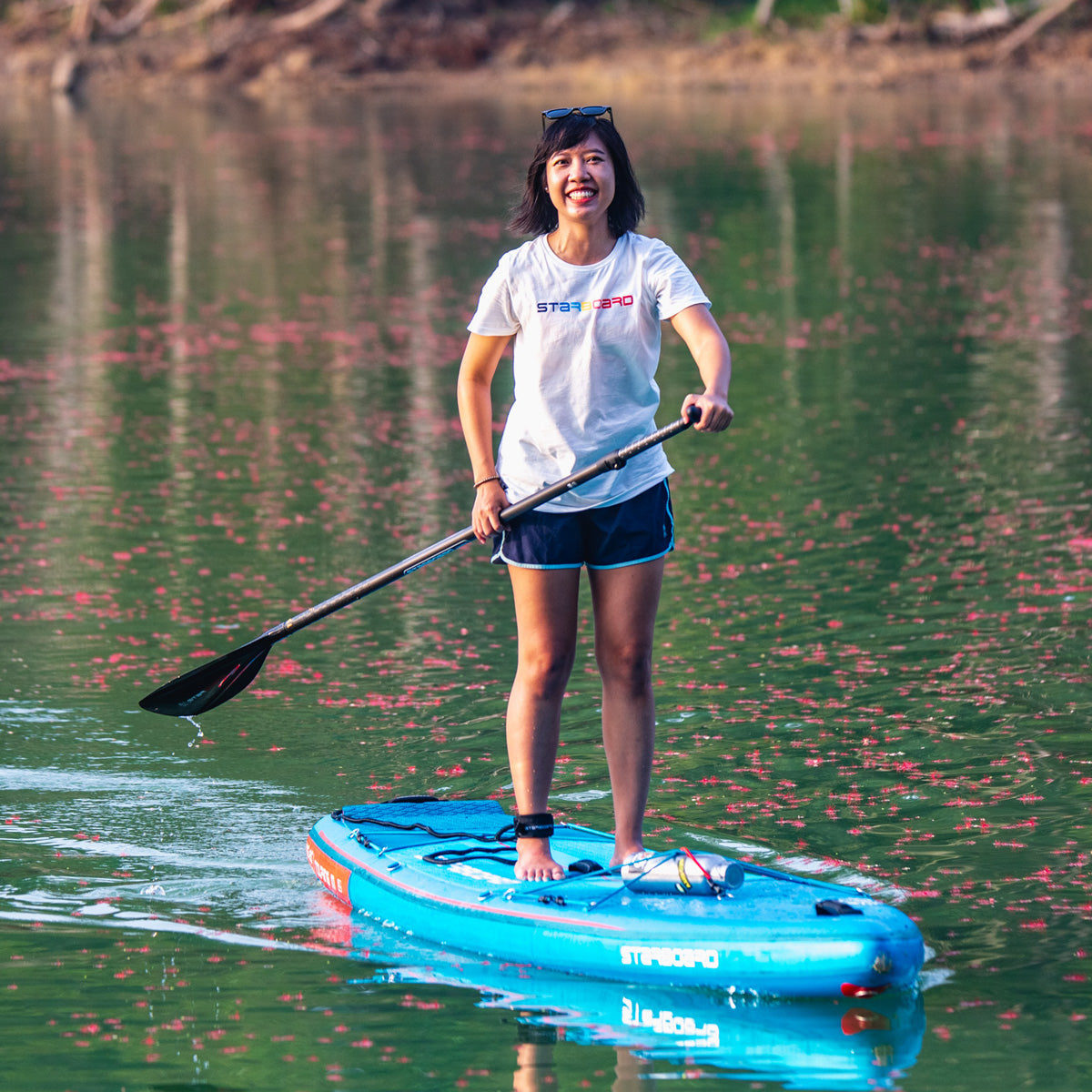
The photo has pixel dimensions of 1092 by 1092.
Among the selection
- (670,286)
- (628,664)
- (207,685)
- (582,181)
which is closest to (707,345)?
(670,286)

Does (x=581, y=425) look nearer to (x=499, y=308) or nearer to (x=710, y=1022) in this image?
(x=499, y=308)

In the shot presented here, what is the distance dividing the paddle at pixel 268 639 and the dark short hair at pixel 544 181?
58 cm

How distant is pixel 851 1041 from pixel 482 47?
41.5 m

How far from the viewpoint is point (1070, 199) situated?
65.3 feet

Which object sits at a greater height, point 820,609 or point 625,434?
point 625,434

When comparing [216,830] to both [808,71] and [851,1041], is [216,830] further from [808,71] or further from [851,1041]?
[808,71]

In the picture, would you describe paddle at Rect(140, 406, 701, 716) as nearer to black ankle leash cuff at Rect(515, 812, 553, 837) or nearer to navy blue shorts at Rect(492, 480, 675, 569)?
navy blue shorts at Rect(492, 480, 675, 569)

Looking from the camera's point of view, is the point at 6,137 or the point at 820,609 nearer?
the point at 820,609

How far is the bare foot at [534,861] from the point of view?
15.9ft

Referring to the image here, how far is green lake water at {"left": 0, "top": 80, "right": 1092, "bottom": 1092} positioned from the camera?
442cm

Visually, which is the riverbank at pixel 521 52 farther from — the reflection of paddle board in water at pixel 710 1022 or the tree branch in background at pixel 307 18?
the reflection of paddle board in water at pixel 710 1022

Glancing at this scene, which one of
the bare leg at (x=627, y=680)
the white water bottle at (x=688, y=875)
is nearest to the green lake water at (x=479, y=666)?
the white water bottle at (x=688, y=875)

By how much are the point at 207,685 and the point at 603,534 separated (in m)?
1.71

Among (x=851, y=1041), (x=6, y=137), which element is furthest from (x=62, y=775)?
(x=6, y=137)
